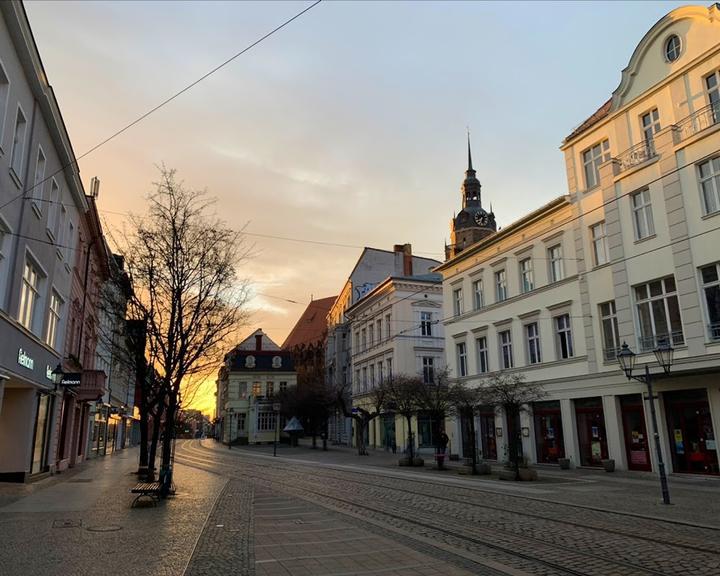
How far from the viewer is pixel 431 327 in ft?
158

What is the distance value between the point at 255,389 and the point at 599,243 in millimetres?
57846

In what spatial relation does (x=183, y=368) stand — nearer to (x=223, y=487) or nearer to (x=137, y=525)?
(x=223, y=487)

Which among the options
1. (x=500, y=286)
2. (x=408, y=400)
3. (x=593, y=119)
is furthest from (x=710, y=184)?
(x=408, y=400)

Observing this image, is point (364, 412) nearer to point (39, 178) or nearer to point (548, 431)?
point (548, 431)

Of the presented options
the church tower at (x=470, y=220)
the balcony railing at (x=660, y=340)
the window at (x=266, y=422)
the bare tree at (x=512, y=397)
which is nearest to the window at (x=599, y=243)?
the balcony railing at (x=660, y=340)

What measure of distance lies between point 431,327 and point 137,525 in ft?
127

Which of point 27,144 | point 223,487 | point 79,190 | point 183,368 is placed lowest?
point 223,487

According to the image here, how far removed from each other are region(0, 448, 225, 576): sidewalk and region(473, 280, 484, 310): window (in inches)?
834

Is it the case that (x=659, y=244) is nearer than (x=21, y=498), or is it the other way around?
(x=21, y=498)

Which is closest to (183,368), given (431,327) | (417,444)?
(417,444)

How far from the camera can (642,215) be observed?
2317 cm

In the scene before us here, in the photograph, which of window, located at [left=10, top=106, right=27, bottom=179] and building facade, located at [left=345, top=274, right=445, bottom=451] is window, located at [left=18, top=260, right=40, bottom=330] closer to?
window, located at [left=10, top=106, right=27, bottom=179]

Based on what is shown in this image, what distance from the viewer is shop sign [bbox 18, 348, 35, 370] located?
16.9 metres

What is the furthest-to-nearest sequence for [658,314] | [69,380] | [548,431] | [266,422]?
[266,422], [548,431], [658,314], [69,380]
